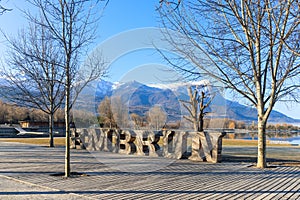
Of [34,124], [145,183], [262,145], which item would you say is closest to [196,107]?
[262,145]

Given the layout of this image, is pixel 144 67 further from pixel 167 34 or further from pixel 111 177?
pixel 111 177

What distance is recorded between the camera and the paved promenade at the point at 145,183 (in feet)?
18.3

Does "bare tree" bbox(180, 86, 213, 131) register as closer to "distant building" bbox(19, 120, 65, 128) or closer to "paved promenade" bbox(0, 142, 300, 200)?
"paved promenade" bbox(0, 142, 300, 200)

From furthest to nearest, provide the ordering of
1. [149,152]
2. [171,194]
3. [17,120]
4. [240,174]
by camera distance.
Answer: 1. [17,120]
2. [149,152]
3. [240,174]
4. [171,194]

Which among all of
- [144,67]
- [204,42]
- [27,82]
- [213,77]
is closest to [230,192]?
[213,77]

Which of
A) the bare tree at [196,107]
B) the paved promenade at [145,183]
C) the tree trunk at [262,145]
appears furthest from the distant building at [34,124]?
the tree trunk at [262,145]

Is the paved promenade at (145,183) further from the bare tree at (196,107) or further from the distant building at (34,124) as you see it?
the distant building at (34,124)

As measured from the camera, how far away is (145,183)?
262 inches

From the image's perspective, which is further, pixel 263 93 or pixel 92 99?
pixel 92 99

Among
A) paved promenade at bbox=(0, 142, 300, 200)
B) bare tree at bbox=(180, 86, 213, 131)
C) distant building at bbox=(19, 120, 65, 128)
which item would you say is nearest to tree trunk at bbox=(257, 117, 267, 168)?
paved promenade at bbox=(0, 142, 300, 200)

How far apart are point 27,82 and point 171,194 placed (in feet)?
43.4

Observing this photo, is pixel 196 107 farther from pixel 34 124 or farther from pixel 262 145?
pixel 34 124

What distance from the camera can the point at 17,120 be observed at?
53.9 metres

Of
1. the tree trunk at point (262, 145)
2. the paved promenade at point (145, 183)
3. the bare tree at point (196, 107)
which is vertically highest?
the bare tree at point (196, 107)
